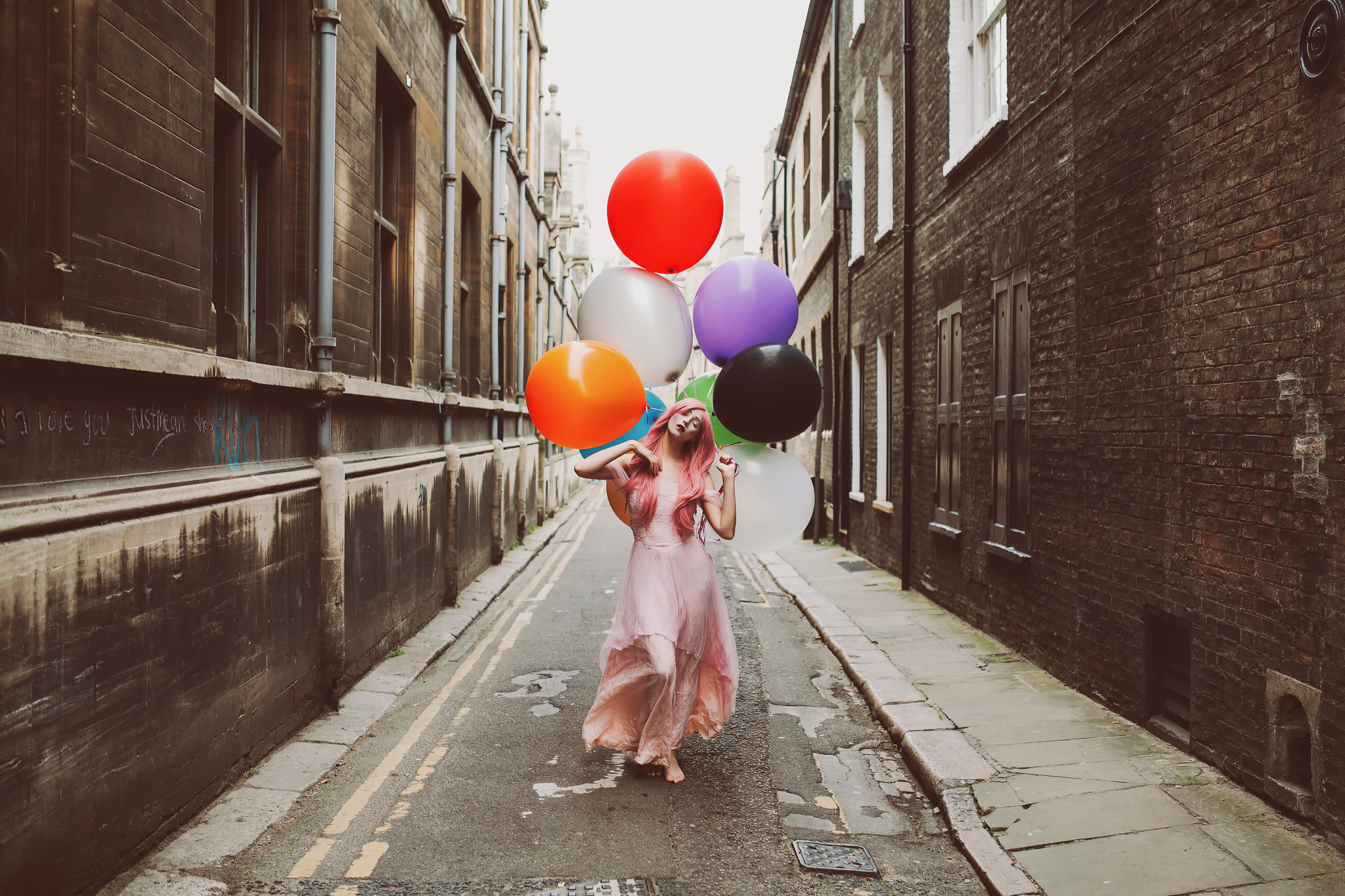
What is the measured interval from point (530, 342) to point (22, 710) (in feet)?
60.2

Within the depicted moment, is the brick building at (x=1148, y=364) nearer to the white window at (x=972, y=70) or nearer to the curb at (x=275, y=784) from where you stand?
the white window at (x=972, y=70)

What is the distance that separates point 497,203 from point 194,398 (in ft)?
33.5

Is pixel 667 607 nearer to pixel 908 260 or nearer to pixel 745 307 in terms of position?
pixel 745 307

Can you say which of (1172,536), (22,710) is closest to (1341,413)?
(1172,536)

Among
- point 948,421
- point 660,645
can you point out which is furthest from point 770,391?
point 948,421

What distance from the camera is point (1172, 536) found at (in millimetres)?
5250

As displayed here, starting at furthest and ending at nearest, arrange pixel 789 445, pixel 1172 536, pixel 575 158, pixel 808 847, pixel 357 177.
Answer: pixel 575 158 → pixel 789 445 → pixel 357 177 → pixel 1172 536 → pixel 808 847

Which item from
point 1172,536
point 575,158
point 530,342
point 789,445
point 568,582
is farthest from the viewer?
point 575,158

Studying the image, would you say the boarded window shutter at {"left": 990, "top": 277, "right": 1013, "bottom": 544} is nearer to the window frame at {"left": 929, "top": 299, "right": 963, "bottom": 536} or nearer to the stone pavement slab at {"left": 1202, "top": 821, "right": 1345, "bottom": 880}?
the window frame at {"left": 929, "top": 299, "right": 963, "bottom": 536}

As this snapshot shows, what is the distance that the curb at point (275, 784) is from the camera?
3.73 m

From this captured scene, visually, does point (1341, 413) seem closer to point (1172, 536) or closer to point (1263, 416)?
point (1263, 416)

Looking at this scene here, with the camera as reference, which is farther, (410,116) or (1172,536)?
(410,116)

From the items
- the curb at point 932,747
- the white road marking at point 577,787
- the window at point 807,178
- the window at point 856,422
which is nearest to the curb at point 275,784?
the white road marking at point 577,787

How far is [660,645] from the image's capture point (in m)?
4.89
